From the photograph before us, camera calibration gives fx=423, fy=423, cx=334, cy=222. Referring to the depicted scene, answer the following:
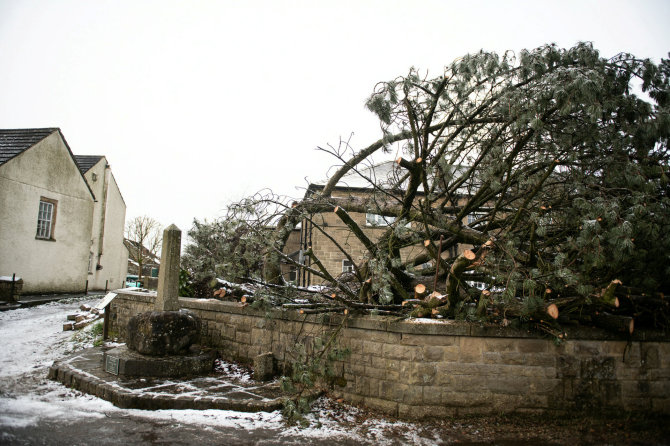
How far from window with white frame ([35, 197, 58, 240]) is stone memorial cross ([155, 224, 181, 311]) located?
14597mm

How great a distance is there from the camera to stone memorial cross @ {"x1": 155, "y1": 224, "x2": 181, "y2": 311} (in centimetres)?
709

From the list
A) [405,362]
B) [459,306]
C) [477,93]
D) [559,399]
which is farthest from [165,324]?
[477,93]

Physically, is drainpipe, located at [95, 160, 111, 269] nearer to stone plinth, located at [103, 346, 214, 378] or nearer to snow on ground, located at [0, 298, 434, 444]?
snow on ground, located at [0, 298, 434, 444]

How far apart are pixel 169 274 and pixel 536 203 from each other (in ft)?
19.6

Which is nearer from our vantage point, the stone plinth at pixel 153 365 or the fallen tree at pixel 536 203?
the fallen tree at pixel 536 203

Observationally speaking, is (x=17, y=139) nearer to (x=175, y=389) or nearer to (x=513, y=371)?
(x=175, y=389)

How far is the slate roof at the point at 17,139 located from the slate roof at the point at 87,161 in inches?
140

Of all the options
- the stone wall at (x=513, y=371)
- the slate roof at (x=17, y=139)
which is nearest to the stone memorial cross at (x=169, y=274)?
the stone wall at (x=513, y=371)

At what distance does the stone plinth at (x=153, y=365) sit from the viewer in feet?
20.5

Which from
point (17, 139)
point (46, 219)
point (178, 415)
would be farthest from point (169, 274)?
point (17, 139)

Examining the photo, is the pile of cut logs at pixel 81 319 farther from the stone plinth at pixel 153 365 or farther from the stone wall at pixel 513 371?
the stone wall at pixel 513 371

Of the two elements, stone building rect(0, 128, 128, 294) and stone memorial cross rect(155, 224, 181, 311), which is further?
stone building rect(0, 128, 128, 294)

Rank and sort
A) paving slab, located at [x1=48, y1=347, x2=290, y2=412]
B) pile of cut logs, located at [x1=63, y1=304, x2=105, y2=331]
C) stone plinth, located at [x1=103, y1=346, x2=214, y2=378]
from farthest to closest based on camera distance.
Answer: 1. pile of cut logs, located at [x1=63, y1=304, x2=105, y2=331]
2. stone plinth, located at [x1=103, y1=346, x2=214, y2=378]
3. paving slab, located at [x1=48, y1=347, x2=290, y2=412]

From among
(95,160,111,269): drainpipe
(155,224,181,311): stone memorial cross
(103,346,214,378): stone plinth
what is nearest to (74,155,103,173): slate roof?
(95,160,111,269): drainpipe
